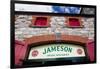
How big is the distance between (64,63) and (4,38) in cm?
55

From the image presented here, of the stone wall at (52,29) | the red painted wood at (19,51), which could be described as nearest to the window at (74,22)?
the stone wall at (52,29)

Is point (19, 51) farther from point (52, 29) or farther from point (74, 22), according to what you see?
point (74, 22)

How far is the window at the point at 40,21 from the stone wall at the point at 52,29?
3 cm

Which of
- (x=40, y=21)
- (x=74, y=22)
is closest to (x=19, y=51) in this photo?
(x=40, y=21)

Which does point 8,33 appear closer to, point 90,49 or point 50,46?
point 50,46

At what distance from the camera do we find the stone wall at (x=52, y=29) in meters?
1.66

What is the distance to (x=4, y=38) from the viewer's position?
5.28ft

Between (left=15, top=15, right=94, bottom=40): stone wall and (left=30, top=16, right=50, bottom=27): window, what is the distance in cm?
3

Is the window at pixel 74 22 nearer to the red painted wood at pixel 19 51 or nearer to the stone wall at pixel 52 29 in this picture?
the stone wall at pixel 52 29

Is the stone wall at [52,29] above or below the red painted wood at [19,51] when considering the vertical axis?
above

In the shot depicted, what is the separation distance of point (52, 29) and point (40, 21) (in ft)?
0.39

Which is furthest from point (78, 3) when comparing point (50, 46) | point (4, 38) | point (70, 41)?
point (4, 38)

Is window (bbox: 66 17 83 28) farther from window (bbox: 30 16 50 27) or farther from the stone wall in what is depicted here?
window (bbox: 30 16 50 27)

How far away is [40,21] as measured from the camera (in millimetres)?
1739
